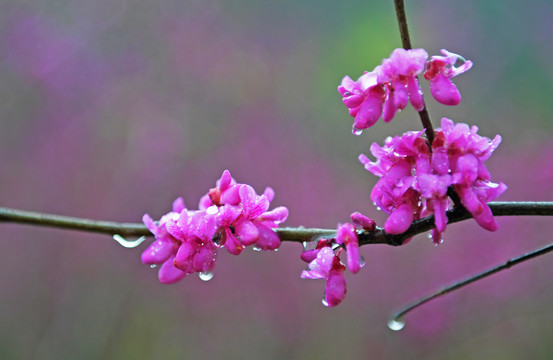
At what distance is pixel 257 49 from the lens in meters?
2.59

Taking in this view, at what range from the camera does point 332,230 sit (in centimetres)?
45

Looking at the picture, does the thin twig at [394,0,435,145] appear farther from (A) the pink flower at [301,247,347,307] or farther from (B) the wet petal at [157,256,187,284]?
(B) the wet petal at [157,256,187,284]

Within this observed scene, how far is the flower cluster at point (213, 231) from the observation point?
17.7 inches

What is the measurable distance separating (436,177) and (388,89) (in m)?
0.09

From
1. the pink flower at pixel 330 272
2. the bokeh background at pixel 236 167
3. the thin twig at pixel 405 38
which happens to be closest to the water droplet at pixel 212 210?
the pink flower at pixel 330 272

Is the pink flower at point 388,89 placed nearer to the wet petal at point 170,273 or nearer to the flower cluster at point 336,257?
the flower cluster at point 336,257

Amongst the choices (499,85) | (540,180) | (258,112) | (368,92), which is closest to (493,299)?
(540,180)

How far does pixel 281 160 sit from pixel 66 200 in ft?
3.27

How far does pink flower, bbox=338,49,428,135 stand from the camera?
1.33 ft

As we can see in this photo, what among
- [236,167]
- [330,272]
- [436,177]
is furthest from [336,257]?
[236,167]

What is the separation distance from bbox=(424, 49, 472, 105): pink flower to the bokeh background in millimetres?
1557

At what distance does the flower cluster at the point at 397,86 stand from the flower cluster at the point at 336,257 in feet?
0.30

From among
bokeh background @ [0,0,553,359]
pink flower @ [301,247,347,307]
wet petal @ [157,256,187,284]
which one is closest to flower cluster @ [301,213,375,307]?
pink flower @ [301,247,347,307]

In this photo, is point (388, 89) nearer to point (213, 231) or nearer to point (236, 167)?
point (213, 231)
